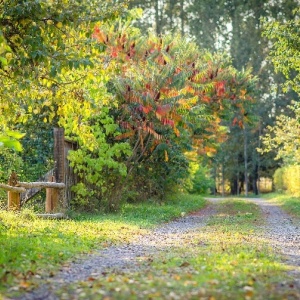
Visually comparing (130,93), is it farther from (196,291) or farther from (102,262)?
(196,291)

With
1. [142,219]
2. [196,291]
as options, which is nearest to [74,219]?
[142,219]

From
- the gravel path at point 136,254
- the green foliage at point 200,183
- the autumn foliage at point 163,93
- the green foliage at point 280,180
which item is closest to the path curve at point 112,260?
the gravel path at point 136,254

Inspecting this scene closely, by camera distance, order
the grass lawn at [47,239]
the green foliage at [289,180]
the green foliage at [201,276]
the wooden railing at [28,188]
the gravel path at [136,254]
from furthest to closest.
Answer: the green foliage at [289,180], the wooden railing at [28,188], the grass lawn at [47,239], the gravel path at [136,254], the green foliage at [201,276]

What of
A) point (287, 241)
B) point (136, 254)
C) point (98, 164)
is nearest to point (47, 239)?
point (136, 254)

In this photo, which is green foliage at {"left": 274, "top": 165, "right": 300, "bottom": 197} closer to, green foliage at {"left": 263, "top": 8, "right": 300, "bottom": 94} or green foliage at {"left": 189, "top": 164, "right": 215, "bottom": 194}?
green foliage at {"left": 189, "top": 164, "right": 215, "bottom": 194}

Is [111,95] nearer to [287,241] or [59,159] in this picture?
[59,159]

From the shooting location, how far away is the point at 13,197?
15609 mm

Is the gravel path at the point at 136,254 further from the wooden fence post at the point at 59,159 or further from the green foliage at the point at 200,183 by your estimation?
the green foliage at the point at 200,183

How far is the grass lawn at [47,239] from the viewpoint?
26.3 feet

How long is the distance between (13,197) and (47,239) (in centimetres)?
475

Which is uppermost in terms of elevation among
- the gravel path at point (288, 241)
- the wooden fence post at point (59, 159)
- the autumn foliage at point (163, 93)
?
the autumn foliage at point (163, 93)

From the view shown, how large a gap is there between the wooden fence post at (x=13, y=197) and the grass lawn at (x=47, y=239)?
492 mm

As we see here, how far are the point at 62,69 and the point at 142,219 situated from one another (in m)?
7.34

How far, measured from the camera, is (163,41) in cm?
2409
